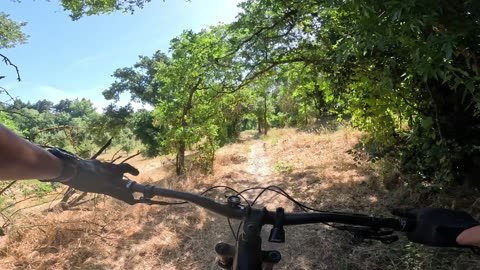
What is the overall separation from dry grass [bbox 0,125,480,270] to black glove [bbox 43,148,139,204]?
3.04 metres

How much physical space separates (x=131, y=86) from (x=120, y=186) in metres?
42.6

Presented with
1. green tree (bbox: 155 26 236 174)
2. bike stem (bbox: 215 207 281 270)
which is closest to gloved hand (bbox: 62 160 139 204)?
bike stem (bbox: 215 207 281 270)

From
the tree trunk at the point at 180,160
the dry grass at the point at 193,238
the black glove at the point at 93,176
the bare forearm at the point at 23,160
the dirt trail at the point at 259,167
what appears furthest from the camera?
the tree trunk at the point at 180,160

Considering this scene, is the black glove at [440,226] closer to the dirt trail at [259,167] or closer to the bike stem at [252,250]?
the bike stem at [252,250]

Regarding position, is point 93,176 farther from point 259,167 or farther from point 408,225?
point 259,167

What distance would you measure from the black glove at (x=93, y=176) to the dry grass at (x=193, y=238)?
Result: 304 cm

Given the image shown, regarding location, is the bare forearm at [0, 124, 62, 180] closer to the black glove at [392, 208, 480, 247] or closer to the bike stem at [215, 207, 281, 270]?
the bike stem at [215, 207, 281, 270]

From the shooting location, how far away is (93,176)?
4.26 ft

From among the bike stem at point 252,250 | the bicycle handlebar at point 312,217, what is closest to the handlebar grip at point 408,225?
the bicycle handlebar at point 312,217

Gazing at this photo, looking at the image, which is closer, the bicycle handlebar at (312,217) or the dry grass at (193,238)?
the bicycle handlebar at (312,217)

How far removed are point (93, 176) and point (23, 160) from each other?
0.94 ft

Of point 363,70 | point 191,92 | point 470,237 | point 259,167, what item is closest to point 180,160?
point 191,92

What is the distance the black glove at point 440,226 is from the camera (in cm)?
123

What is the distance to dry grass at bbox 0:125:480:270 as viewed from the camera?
11.9 feet
